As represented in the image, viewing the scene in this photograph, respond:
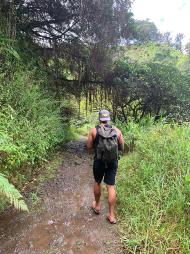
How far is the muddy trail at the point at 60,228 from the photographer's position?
4.25 metres

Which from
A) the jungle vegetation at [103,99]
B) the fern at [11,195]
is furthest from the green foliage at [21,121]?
the fern at [11,195]

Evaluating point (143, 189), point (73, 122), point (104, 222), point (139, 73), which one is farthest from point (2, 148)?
point (73, 122)

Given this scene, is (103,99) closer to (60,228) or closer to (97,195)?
(97,195)

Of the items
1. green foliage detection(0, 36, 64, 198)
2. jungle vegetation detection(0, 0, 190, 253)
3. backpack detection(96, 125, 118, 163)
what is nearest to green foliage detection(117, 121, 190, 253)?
jungle vegetation detection(0, 0, 190, 253)

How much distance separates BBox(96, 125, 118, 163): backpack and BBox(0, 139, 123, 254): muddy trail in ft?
3.96

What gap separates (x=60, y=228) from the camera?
4.77 m

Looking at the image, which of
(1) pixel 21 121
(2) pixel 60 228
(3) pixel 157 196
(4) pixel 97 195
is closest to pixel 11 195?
(2) pixel 60 228

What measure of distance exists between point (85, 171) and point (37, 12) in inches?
257

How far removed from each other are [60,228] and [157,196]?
1727 millimetres

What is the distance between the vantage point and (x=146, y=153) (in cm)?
671

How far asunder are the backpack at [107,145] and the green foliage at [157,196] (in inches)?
41.5

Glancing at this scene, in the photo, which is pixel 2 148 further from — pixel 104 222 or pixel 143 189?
pixel 143 189

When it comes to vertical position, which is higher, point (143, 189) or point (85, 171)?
point (143, 189)

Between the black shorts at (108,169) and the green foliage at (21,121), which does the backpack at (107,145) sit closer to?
the black shorts at (108,169)
